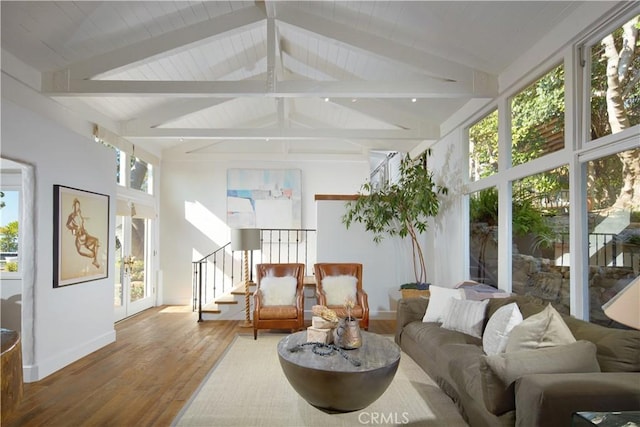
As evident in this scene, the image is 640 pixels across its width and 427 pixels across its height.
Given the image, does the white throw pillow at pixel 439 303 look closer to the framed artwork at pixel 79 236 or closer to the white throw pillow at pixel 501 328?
the white throw pillow at pixel 501 328

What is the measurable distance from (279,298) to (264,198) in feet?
10.5

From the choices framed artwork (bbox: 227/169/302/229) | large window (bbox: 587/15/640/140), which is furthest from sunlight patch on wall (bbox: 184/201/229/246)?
large window (bbox: 587/15/640/140)

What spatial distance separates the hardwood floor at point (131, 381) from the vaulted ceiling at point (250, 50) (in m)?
2.83

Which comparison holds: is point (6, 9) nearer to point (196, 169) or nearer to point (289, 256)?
point (196, 169)

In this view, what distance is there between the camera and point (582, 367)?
2.08 metres

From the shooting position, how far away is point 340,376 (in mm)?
2457

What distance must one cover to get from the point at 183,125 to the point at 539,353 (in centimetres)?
639

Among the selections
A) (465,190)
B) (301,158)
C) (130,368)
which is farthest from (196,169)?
(465,190)

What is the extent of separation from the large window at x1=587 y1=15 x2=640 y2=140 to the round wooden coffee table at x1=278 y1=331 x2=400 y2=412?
227 centimetres

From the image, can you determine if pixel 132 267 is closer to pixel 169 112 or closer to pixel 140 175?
pixel 140 175

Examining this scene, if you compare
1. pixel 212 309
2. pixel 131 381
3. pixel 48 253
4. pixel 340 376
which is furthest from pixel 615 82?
pixel 212 309

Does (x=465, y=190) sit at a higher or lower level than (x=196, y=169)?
lower

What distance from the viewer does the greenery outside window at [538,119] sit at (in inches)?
127

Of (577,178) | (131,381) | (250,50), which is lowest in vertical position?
(131,381)
